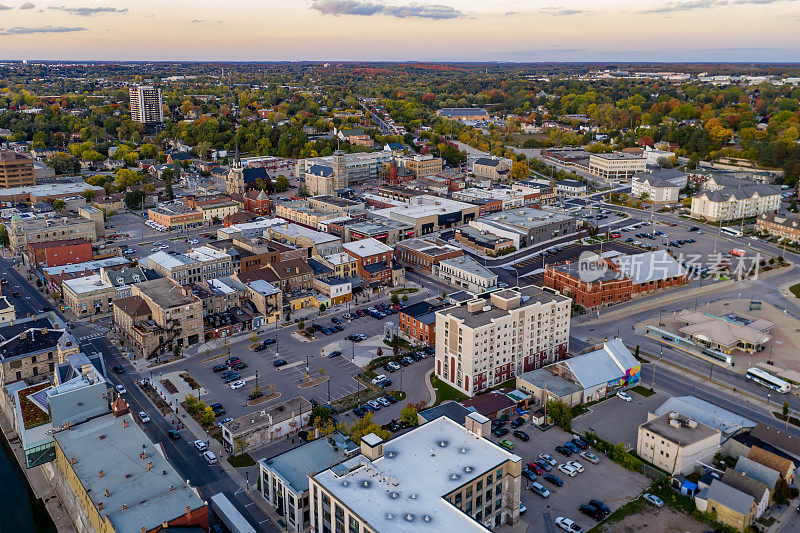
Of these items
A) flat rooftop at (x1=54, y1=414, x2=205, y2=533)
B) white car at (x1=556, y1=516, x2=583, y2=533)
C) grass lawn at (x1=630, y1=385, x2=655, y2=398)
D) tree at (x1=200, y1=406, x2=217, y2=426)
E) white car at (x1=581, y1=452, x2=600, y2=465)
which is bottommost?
white car at (x1=556, y1=516, x2=583, y2=533)

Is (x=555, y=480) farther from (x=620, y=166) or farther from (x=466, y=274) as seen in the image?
(x=620, y=166)

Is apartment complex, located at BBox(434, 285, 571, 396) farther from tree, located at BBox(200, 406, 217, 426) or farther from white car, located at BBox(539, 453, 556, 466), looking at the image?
tree, located at BBox(200, 406, 217, 426)

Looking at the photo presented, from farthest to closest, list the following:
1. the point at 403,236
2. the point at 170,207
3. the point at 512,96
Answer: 1. the point at 512,96
2. the point at 170,207
3. the point at 403,236

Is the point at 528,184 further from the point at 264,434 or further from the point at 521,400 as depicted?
the point at 264,434

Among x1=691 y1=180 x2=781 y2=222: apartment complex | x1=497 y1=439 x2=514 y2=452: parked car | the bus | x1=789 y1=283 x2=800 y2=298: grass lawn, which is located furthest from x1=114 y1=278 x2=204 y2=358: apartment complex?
x1=691 y1=180 x2=781 y2=222: apartment complex

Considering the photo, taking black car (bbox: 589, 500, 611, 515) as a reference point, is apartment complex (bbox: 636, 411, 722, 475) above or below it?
above

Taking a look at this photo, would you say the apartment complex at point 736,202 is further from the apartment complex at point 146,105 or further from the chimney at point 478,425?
the apartment complex at point 146,105

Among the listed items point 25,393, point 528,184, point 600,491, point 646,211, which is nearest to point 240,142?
point 528,184

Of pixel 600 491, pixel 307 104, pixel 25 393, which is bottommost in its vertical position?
pixel 600 491
